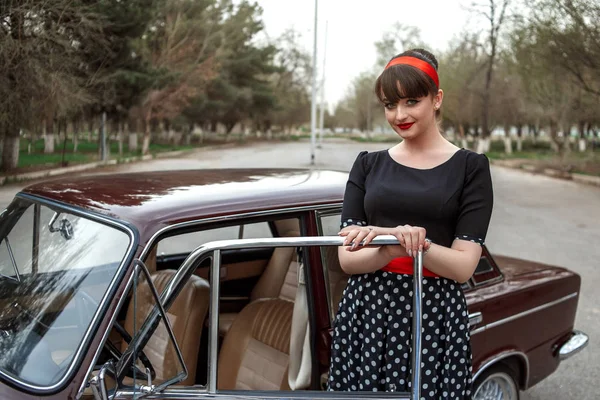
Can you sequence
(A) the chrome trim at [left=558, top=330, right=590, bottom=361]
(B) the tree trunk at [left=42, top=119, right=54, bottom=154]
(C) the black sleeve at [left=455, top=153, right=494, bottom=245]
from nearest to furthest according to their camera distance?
(C) the black sleeve at [left=455, top=153, right=494, bottom=245] → (A) the chrome trim at [left=558, top=330, right=590, bottom=361] → (B) the tree trunk at [left=42, top=119, right=54, bottom=154]

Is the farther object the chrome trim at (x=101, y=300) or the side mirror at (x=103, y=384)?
the chrome trim at (x=101, y=300)

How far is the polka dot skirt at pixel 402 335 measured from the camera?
1868mm

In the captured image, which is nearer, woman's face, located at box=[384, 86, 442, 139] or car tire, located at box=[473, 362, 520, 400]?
woman's face, located at box=[384, 86, 442, 139]

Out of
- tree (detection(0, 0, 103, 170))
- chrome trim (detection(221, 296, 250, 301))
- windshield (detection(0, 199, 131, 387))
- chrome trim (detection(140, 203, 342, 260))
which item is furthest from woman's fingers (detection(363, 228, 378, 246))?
tree (detection(0, 0, 103, 170))

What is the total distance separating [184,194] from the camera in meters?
2.46

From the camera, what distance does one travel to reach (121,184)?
271 cm

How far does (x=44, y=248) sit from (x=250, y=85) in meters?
50.9

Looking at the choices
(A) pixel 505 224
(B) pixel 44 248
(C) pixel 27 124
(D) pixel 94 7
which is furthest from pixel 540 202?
(B) pixel 44 248

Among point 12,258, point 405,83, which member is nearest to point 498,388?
point 405,83

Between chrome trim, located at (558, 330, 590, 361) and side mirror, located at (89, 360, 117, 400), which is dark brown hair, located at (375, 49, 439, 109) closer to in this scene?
side mirror, located at (89, 360, 117, 400)

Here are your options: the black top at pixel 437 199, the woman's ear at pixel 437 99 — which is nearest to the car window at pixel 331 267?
the black top at pixel 437 199

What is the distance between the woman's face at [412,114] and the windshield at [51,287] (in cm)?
105

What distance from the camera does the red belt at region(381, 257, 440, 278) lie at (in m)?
1.84

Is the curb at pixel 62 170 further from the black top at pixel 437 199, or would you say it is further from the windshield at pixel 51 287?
the black top at pixel 437 199
